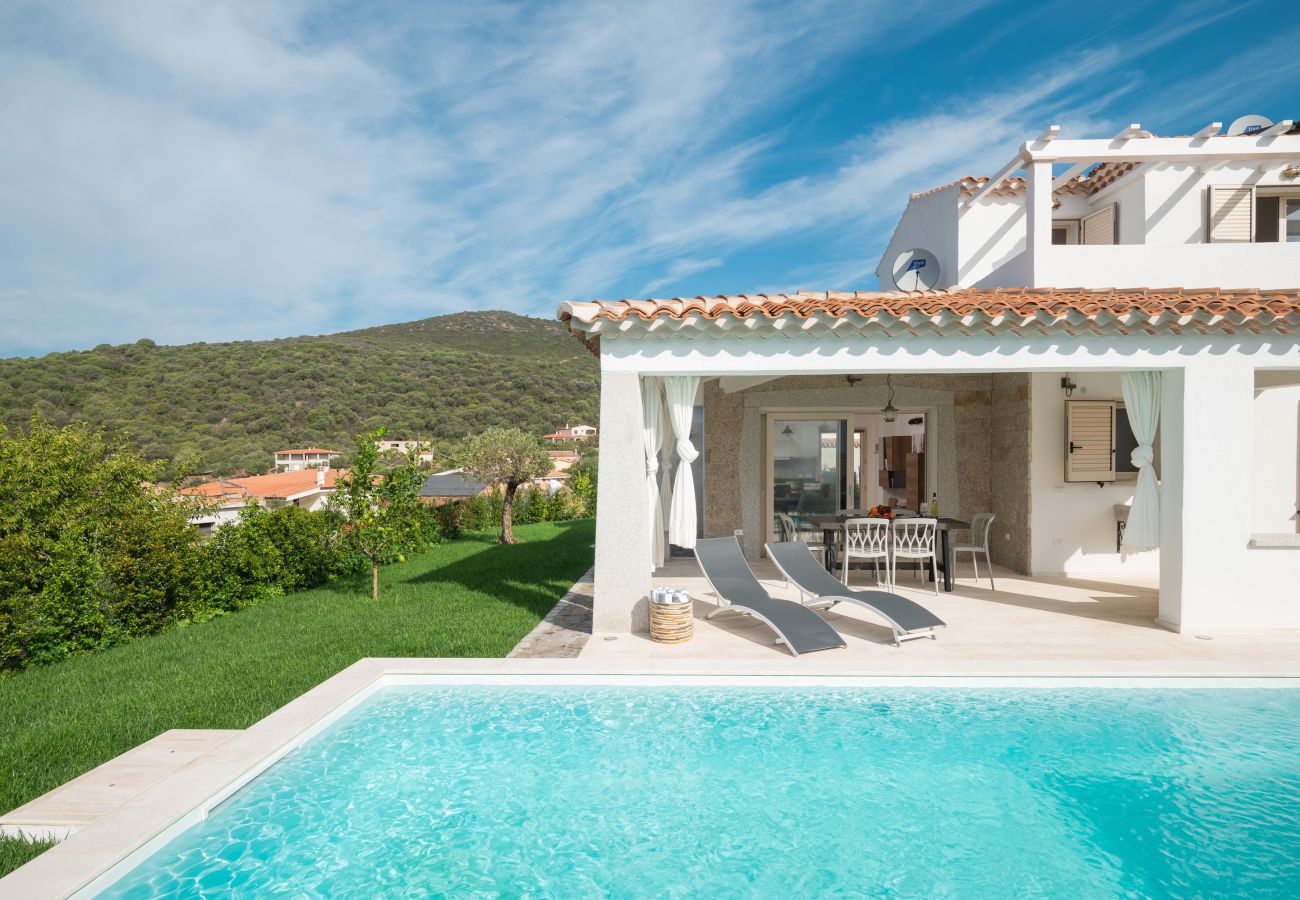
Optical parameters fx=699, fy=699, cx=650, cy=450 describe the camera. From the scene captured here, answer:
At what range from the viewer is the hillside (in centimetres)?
3122

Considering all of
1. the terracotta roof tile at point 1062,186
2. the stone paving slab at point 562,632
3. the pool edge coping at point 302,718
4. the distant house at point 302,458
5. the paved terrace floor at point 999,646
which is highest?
the terracotta roof tile at point 1062,186

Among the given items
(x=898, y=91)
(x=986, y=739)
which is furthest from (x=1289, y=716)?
(x=898, y=91)

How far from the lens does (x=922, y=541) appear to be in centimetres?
1006

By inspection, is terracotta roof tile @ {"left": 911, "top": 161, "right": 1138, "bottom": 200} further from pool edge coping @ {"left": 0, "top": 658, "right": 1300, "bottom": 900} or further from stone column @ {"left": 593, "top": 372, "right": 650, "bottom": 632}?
pool edge coping @ {"left": 0, "top": 658, "right": 1300, "bottom": 900}

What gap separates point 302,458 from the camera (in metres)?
36.3

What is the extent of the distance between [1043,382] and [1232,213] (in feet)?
16.9

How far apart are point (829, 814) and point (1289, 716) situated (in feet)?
14.1

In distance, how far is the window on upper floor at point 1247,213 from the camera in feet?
41.3

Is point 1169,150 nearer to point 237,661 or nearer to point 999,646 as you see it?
point 999,646

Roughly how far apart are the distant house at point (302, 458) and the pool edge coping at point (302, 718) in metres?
31.5

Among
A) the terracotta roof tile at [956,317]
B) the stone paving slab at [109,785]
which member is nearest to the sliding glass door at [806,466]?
the terracotta roof tile at [956,317]

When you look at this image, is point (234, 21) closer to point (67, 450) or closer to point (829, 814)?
point (67, 450)

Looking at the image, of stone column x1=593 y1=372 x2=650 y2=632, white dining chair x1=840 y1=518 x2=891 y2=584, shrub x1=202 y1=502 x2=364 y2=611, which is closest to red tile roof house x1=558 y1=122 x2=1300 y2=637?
stone column x1=593 y1=372 x2=650 y2=632

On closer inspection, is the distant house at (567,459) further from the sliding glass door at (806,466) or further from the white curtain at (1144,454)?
the white curtain at (1144,454)
